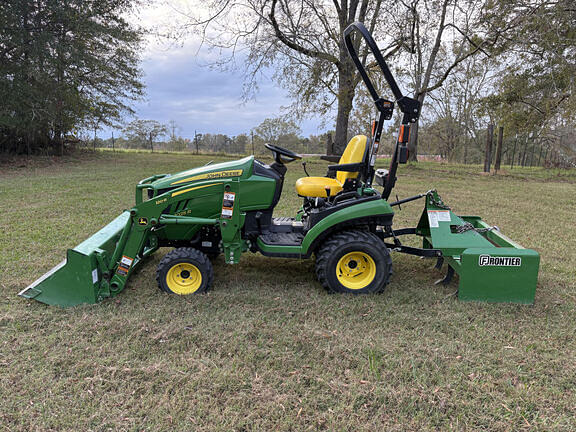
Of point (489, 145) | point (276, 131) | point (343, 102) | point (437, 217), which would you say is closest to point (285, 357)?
point (437, 217)

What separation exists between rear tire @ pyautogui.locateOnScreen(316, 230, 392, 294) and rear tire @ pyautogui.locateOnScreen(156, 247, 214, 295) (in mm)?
976

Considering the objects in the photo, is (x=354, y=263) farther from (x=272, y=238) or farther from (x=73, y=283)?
(x=73, y=283)

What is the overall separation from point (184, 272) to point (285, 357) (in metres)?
1.36

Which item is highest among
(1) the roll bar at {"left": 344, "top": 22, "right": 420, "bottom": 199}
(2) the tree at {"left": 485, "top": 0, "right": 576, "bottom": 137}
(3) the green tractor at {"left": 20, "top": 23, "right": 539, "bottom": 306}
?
(2) the tree at {"left": 485, "top": 0, "right": 576, "bottom": 137}

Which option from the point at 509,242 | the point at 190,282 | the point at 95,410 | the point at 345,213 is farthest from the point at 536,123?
the point at 95,410

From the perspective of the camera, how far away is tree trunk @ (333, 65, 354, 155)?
14.7 m

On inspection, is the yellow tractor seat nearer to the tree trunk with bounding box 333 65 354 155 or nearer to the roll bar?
the roll bar

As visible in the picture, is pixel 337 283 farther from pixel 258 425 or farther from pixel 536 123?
pixel 536 123

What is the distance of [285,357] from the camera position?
246 centimetres

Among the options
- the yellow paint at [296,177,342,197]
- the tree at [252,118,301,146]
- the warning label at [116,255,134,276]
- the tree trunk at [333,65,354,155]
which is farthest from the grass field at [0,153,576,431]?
the tree at [252,118,301,146]

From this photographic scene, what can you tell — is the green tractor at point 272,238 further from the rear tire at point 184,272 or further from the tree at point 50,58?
the tree at point 50,58

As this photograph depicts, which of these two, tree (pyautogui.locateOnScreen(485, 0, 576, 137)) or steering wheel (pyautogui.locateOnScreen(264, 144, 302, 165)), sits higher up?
tree (pyautogui.locateOnScreen(485, 0, 576, 137))

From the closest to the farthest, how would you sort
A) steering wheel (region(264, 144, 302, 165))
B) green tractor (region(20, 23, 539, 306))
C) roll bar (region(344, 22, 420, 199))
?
green tractor (region(20, 23, 539, 306)) < roll bar (region(344, 22, 420, 199)) < steering wheel (region(264, 144, 302, 165))

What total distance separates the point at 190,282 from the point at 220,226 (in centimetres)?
56
